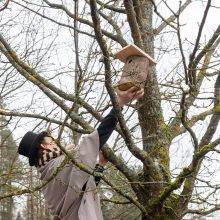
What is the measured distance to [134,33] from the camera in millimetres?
3914

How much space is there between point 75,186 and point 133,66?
1.07m

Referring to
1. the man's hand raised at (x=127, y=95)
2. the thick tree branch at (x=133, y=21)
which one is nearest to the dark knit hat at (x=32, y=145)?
the man's hand raised at (x=127, y=95)

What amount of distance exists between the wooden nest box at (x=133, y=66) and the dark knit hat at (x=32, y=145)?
27.1 inches

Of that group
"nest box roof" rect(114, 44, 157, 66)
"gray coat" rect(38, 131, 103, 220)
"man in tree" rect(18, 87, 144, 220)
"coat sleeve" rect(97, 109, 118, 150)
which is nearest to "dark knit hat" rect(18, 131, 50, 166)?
"man in tree" rect(18, 87, 144, 220)

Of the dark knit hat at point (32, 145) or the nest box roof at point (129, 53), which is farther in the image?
the nest box roof at point (129, 53)

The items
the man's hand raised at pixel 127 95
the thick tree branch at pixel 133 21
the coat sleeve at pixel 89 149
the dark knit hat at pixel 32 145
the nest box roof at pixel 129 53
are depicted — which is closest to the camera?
the coat sleeve at pixel 89 149

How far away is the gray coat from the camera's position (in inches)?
112

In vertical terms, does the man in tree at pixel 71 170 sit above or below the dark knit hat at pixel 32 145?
below

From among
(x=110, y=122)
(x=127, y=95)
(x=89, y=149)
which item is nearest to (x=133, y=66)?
(x=127, y=95)

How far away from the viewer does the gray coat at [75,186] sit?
2.86 metres

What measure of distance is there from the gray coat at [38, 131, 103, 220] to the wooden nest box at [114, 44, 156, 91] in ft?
1.71

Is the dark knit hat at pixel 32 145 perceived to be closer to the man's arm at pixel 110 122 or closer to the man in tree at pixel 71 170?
the man in tree at pixel 71 170

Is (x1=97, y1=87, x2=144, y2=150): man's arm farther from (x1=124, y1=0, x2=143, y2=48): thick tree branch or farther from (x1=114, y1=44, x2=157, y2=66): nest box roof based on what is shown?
(x1=124, y1=0, x2=143, y2=48): thick tree branch

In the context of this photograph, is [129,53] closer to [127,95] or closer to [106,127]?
[127,95]
